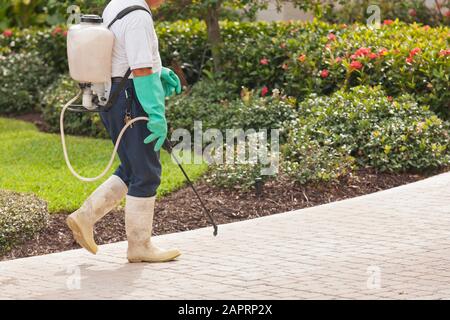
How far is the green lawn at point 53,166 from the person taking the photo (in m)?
9.27

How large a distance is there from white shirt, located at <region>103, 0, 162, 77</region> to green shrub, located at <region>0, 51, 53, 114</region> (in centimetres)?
734

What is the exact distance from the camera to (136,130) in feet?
22.2

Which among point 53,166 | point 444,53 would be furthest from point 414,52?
point 53,166

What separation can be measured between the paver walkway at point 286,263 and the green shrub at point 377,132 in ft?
4.24

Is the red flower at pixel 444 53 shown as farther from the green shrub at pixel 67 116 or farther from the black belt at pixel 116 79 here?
the black belt at pixel 116 79

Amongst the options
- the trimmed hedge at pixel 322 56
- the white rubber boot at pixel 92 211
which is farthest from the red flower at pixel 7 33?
the white rubber boot at pixel 92 211

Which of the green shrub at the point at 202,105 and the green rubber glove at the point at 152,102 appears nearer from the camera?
the green rubber glove at the point at 152,102

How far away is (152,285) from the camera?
6371mm

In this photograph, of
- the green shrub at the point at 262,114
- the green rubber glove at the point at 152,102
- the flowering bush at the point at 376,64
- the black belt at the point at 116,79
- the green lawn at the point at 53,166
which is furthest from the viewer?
the flowering bush at the point at 376,64

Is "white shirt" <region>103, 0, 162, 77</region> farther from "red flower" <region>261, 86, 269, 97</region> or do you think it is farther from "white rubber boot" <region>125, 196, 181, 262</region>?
"red flower" <region>261, 86, 269, 97</region>

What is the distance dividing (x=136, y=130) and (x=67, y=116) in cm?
636
